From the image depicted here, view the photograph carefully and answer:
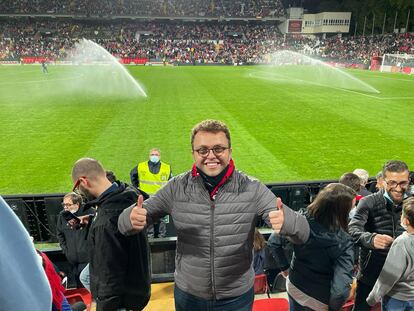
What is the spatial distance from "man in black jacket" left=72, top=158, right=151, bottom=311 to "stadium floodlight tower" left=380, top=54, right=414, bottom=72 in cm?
4497

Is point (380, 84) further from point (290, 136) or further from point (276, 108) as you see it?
point (290, 136)

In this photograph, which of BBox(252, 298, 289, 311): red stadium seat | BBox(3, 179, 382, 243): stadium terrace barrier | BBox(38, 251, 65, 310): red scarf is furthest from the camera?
BBox(3, 179, 382, 243): stadium terrace barrier

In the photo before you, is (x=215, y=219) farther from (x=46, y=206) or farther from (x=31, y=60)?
(x=31, y=60)

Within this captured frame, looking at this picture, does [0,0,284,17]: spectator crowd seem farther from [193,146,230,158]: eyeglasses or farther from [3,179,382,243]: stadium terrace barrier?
[193,146,230,158]: eyeglasses

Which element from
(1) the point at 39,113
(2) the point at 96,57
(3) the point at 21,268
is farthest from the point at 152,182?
(2) the point at 96,57

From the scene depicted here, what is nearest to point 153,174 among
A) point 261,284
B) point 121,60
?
point 261,284

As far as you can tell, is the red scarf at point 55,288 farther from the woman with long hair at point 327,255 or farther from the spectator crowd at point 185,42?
the spectator crowd at point 185,42

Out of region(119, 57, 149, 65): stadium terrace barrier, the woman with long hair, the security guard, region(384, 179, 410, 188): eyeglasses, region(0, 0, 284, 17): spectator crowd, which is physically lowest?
the security guard

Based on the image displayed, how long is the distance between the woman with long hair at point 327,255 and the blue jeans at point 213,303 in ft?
1.77

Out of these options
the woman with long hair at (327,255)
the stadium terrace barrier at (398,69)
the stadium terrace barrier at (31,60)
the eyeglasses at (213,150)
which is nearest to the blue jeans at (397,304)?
the woman with long hair at (327,255)

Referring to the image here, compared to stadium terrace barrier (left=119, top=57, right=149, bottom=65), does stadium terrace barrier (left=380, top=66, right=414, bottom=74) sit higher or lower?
higher

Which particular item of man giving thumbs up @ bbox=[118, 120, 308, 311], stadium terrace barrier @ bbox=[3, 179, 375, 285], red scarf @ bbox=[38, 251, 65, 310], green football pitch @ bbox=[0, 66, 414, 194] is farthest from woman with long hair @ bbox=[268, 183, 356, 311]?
green football pitch @ bbox=[0, 66, 414, 194]

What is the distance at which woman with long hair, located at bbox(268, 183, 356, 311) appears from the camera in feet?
9.53

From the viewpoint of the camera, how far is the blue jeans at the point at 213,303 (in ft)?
9.16
